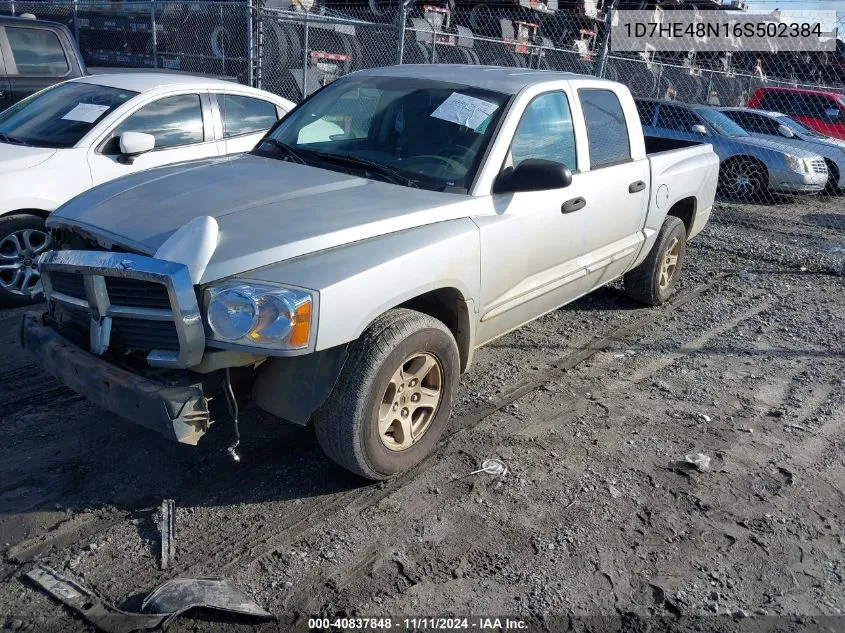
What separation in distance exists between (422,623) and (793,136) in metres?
13.1

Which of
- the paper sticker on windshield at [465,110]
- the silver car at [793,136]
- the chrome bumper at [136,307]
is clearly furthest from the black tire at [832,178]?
the chrome bumper at [136,307]

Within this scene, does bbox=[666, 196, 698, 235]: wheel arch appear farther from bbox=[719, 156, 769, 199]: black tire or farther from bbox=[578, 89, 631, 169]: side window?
bbox=[719, 156, 769, 199]: black tire

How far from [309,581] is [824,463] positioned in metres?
2.88

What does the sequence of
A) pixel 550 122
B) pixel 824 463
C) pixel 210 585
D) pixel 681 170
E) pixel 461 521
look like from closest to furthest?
pixel 210 585, pixel 461 521, pixel 824 463, pixel 550 122, pixel 681 170

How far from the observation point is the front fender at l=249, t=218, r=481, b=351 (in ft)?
10.0

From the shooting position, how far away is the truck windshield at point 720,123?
12.7m

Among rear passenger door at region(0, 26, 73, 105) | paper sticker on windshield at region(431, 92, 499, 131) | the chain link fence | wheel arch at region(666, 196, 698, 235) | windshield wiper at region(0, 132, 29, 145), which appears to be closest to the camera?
paper sticker on windshield at region(431, 92, 499, 131)

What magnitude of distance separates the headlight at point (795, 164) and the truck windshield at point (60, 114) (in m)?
10.2

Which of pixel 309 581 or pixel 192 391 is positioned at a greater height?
pixel 192 391

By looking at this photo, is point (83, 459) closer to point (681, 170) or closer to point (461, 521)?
point (461, 521)

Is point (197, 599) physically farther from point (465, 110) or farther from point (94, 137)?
point (94, 137)

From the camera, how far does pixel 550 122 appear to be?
455cm

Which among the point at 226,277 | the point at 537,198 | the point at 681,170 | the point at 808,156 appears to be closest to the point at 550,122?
the point at 537,198

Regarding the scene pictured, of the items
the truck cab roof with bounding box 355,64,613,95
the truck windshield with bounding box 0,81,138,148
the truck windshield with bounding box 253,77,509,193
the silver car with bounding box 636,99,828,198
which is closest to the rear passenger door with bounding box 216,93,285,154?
the truck windshield with bounding box 0,81,138,148
